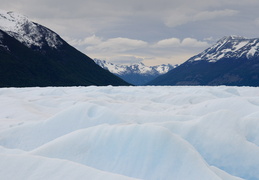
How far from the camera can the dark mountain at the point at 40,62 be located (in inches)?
5271

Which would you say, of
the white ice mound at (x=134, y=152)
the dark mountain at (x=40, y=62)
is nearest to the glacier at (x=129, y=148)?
the white ice mound at (x=134, y=152)

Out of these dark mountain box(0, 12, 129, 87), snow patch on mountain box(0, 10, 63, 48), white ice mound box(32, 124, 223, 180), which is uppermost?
snow patch on mountain box(0, 10, 63, 48)

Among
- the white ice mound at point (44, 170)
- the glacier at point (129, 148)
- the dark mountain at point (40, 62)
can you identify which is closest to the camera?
the white ice mound at point (44, 170)

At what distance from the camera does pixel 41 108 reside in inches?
620

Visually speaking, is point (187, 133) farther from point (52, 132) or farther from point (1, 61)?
point (1, 61)

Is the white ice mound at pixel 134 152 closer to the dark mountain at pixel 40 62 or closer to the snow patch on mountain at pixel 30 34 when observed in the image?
the dark mountain at pixel 40 62

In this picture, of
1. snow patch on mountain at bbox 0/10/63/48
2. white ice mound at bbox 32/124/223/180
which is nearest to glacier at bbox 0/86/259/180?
white ice mound at bbox 32/124/223/180

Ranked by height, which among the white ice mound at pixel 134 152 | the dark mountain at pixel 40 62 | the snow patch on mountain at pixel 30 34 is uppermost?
the snow patch on mountain at pixel 30 34

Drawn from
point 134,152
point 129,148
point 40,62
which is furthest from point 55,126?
point 40,62

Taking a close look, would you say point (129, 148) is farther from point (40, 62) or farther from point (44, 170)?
point (40, 62)

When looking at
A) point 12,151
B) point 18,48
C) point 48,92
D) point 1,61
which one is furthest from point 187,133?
point 18,48

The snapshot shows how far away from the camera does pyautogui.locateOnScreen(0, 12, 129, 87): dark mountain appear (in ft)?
439

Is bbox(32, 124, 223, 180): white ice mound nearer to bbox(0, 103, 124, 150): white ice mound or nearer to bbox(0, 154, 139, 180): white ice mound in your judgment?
bbox(0, 154, 139, 180): white ice mound

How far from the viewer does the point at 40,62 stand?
518ft
